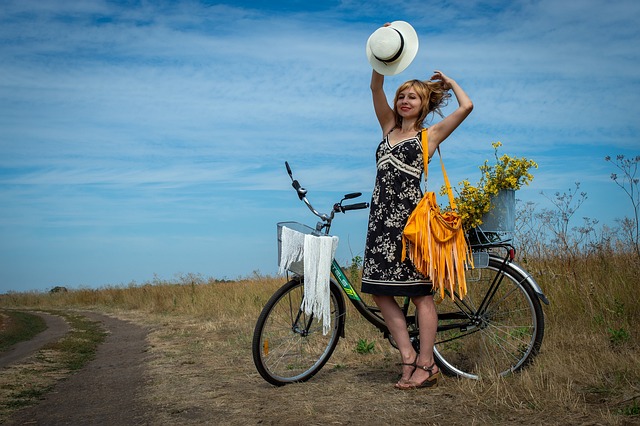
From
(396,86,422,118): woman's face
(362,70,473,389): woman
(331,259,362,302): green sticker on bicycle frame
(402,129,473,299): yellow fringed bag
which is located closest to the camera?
(402,129,473,299): yellow fringed bag

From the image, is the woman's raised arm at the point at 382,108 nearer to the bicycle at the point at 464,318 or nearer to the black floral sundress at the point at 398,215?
the black floral sundress at the point at 398,215

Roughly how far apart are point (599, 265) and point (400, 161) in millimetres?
3932

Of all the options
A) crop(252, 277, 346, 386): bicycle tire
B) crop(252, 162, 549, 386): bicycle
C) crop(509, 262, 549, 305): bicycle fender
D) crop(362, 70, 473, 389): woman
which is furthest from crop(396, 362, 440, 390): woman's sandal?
crop(509, 262, 549, 305): bicycle fender

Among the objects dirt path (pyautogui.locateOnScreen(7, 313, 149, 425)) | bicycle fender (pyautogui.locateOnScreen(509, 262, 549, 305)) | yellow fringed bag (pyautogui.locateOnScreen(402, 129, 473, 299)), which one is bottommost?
dirt path (pyautogui.locateOnScreen(7, 313, 149, 425))

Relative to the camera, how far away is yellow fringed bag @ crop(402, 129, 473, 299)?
427 centimetres

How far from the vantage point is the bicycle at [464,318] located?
4590mm

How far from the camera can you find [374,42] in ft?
14.5

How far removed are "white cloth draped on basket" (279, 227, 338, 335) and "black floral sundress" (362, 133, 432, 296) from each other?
42cm

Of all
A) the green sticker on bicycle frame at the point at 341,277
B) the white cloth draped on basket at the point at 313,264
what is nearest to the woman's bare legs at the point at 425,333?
the green sticker on bicycle frame at the point at 341,277

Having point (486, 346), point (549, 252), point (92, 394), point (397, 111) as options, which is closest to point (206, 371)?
point (92, 394)

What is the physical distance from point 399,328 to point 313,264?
787mm

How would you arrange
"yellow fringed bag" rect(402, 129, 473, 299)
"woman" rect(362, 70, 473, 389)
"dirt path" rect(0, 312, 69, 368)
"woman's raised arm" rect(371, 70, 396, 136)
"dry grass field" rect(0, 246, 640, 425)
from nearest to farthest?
"dry grass field" rect(0, 246, 640, 425)
"yellow fringed bag" rect(402, 129, 473, 299)
"woman" rect(362, 70, 473, 389)
"woman's raised arm" rect(371, 70, 396, 136)
"dirt path" rect(0, 312, 69, 368)

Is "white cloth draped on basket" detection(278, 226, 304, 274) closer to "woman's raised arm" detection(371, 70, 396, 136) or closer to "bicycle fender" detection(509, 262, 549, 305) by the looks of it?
A: "woman's raised arm" detection(371, 70, 396, 136)

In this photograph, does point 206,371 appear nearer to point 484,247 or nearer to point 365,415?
point 365,415
